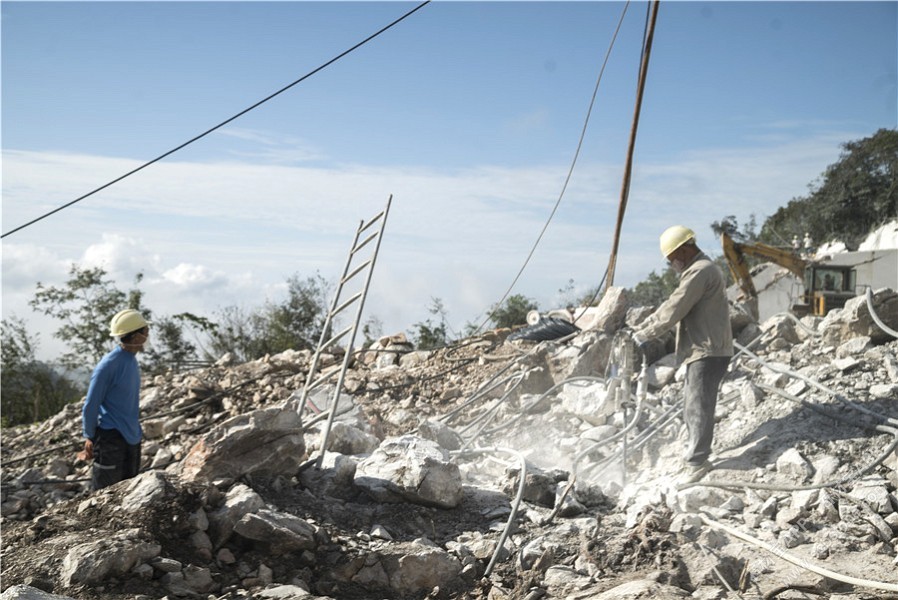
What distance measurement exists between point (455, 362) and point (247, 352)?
5.69 metres

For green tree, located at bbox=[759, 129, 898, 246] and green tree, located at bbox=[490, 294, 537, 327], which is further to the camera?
green tree, located at bbox=[759, 129, 898, 246]

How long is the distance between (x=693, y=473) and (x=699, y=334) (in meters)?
1.03

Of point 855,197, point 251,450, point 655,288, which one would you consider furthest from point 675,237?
point 855,197

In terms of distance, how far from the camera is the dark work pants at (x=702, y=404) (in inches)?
223

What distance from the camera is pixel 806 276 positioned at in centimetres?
1716

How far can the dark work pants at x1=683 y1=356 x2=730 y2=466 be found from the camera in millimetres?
5652

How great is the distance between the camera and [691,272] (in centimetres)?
568

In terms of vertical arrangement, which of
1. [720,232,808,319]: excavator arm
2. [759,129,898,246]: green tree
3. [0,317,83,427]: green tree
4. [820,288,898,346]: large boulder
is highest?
[759,129,898,246]: green tree

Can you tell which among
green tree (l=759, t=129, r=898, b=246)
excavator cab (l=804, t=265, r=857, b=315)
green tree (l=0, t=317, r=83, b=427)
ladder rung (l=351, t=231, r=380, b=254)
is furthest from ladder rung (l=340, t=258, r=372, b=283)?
green tree (l=759, t=129, r=898, b=246)

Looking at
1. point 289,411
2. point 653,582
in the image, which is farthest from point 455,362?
point 653,582

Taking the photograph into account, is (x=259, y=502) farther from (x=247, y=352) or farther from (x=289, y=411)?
(x=247, y=352)

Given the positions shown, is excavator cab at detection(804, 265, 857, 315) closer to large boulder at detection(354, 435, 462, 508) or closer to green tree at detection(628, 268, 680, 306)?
green tree at detection(628, 268, 680, 306)

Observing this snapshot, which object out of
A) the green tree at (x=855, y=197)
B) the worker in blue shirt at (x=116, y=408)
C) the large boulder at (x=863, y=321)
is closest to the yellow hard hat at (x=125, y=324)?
the worker in blue shirt at (x=116, y=408)

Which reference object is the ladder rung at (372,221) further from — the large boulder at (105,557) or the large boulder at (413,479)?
the large boulder at (105,557)
